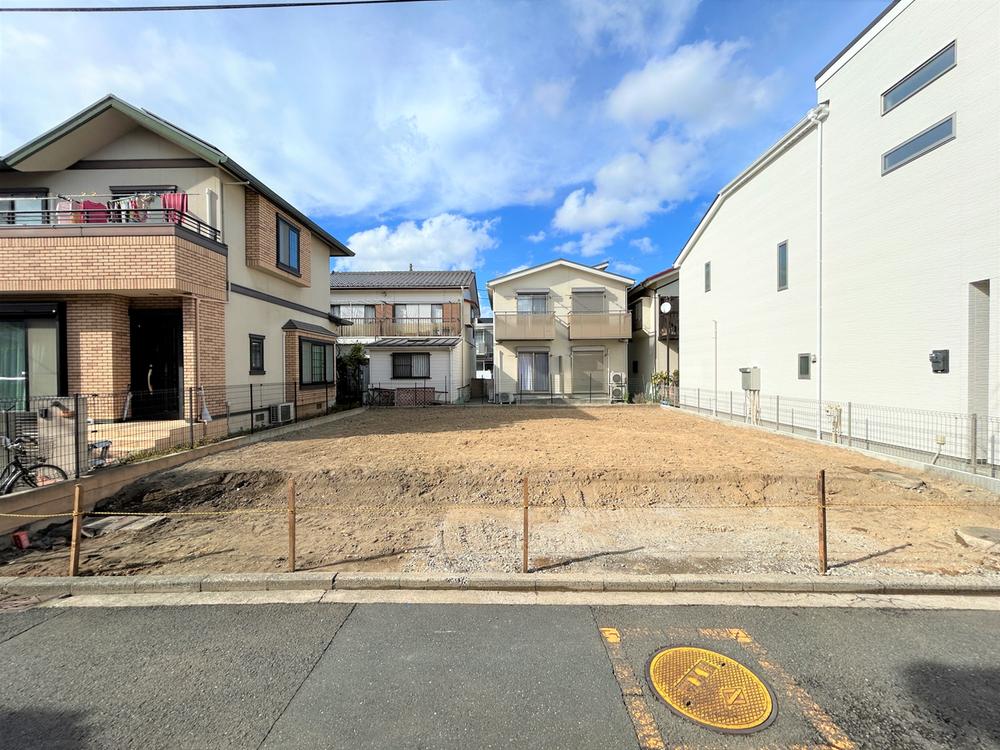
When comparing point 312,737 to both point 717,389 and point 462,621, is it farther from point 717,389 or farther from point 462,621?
point 717,389

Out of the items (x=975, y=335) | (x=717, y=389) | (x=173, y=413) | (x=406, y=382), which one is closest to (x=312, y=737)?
(x=173, y=413)

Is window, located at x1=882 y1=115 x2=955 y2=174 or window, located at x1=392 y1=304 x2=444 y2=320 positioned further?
window, located at x1=392 y1=304 x2=444 y2=320

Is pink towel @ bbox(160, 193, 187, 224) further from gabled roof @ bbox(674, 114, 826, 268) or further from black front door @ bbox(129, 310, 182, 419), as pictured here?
gabled roof @ bbox(674, 114, 826, 268)

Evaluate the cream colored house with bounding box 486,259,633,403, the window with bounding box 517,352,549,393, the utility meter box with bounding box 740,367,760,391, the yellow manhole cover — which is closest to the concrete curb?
the yellow manhole cover

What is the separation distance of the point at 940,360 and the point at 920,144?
4.27 m

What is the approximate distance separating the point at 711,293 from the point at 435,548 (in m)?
15.9

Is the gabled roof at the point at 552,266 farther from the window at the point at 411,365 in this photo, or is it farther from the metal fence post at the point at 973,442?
the metal fence post at the point at 973,442

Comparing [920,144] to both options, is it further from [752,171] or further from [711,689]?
[711,689]

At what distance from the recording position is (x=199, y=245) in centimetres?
941

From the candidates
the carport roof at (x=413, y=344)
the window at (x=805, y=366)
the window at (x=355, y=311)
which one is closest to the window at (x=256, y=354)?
the carport roof at (x=413, y=344)

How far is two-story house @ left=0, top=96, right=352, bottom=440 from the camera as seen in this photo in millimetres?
8656

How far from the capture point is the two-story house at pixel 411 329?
2141cm

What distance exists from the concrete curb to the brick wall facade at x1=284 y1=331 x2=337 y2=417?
31.5 feet

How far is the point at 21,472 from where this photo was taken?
549 centimetres
